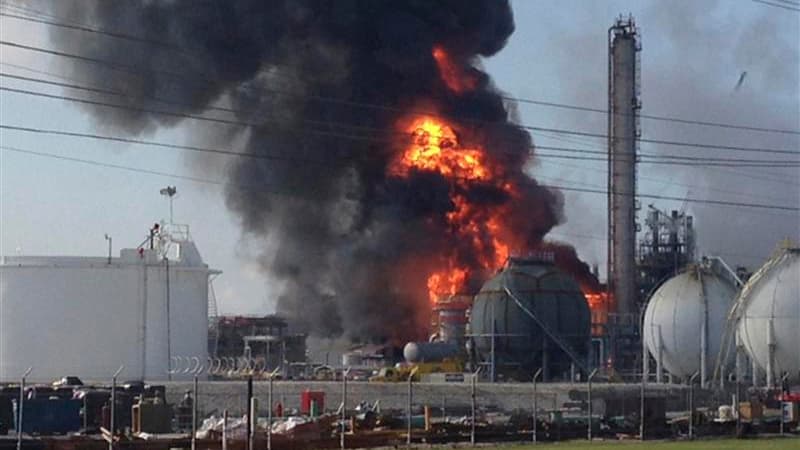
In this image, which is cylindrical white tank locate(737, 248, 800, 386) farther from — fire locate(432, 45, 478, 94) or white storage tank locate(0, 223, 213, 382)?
fire locate(432, 45, 478, 94)

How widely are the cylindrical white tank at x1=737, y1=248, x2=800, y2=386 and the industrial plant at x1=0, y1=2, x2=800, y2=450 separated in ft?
0.39

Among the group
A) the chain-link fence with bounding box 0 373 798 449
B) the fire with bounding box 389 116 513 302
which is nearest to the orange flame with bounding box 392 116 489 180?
the fire with bounding box 389 116 513 302

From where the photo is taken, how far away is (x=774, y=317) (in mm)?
82062

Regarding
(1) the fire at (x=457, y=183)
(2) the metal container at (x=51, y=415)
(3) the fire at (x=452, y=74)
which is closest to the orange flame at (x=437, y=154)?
(1) the fire at (x=457, y=183)

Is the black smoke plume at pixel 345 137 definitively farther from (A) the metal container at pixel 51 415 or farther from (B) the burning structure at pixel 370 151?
(A) the metal container at pixel 51 415

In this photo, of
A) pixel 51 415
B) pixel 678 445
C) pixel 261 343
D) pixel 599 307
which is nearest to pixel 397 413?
pixel 51 415

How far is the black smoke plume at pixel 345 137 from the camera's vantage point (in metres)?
114

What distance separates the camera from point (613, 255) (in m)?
120

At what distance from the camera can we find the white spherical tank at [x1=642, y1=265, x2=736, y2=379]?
93625 millimetres

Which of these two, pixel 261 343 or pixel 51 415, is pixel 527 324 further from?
pixel 51 415

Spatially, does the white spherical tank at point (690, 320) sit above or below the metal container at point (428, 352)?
above

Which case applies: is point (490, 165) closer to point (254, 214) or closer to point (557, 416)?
point (254, 214)

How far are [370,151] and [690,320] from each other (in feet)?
108

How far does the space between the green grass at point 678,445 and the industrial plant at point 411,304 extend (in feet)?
8.07
